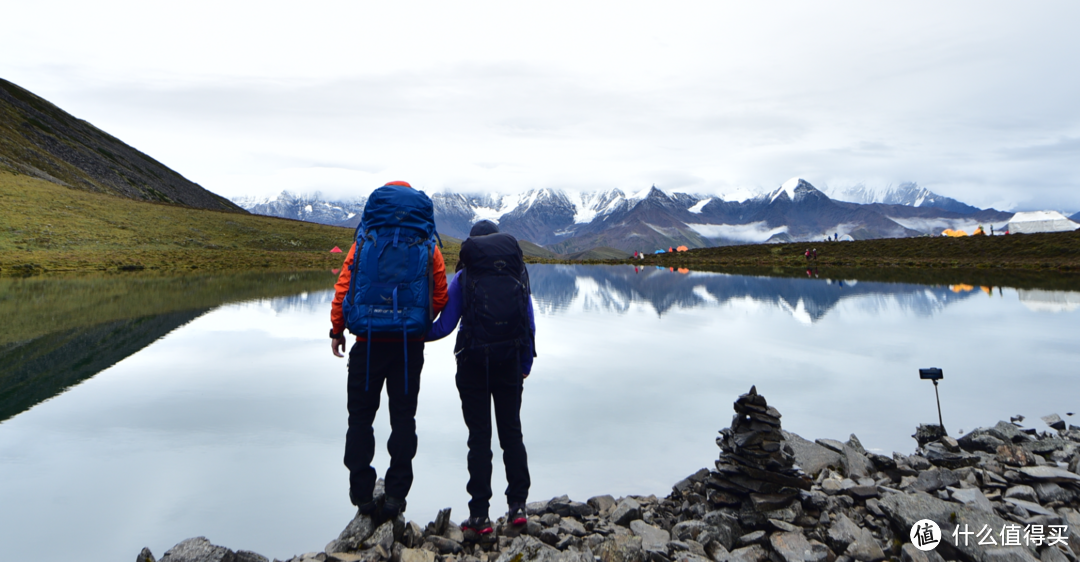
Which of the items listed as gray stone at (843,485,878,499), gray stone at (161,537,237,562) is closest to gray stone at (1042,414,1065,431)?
gray stone at (843,485,878,499)

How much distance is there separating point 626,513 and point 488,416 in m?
1.76

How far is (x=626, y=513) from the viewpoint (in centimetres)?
586

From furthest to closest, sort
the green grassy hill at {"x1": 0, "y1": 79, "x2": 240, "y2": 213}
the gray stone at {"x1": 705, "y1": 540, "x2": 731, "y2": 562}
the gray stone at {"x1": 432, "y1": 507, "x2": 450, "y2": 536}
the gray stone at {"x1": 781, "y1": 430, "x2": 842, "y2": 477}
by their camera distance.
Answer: the green grassy hill at {"x1": 0, "y1": 79, "x2": 240, "y2": 213} < the gray stone at {"x1": 781, "y1": 430, "x2": 842, "y2": 477} < the gray stone at {"x1": 432, "y1": 507, "x2": 450, "y2": 536} < the gray stone at {"x1": 705, "y1": 540, "x2": 731, "y2": 562}

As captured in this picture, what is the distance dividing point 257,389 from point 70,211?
Result: 307 ft

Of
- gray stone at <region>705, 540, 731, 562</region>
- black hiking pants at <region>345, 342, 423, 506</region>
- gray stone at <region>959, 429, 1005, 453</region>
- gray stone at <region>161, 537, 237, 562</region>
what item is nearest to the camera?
gray stone at <region>161, 537, 237, 562</region>

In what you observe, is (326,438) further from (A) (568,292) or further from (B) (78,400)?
(A) (568,292)

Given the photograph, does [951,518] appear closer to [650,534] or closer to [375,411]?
[650,534]

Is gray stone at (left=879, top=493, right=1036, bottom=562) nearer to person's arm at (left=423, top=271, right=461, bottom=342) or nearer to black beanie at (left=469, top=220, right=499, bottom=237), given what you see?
person's arm at (left=423, top=271, right=461, bottom=342)

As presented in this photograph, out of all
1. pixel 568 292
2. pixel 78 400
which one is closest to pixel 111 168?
pixel 568 292

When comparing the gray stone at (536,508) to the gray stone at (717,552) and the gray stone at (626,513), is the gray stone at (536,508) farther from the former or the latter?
the gray stone at (717,552)

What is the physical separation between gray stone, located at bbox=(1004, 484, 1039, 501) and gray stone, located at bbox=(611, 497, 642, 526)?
4015 mm

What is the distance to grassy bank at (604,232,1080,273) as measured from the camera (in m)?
64.1

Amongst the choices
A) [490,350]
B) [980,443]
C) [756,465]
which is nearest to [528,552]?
[490,350]

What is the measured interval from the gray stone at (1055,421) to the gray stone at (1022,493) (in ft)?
12.6
